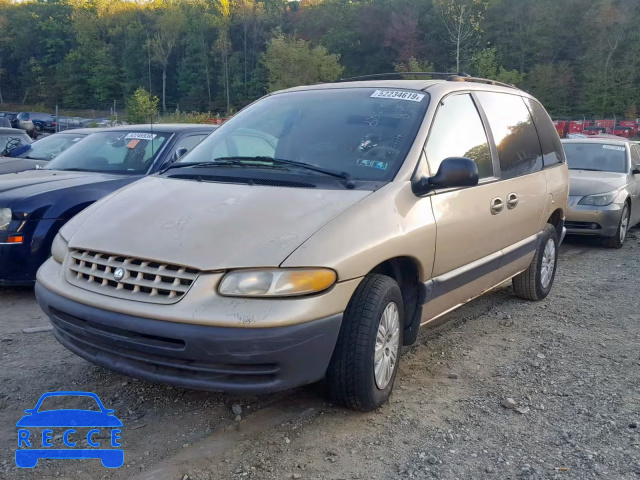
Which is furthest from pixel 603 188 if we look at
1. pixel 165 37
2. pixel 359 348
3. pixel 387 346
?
pixel 165 37

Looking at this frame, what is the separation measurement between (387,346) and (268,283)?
890mm

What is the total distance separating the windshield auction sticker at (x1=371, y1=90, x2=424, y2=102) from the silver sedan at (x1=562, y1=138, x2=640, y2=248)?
4.52 m

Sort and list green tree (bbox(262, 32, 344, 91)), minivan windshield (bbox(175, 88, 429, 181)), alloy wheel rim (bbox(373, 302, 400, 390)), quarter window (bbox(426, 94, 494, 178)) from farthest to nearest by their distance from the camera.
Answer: green tree (bbox(262, 32, 344, 91)), quarter window (bbox(426, 94, 494, 178)), minivan windshield (bbox(175, 88, 429, 181)), alloy wheel rim (bbox(373, 302, 400, 390))

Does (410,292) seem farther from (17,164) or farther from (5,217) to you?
(17,164)

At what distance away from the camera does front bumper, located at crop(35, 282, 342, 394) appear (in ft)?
8.74

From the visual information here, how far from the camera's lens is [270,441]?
301cm

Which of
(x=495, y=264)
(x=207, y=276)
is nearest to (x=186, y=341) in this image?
(x=207, y=276)

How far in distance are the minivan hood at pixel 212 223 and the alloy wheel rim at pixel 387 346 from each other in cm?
63

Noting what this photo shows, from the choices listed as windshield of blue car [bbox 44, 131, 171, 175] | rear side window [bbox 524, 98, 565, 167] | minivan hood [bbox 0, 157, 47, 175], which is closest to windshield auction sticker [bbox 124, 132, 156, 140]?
windshield of blue car [bbox 44, 131, 171, 175]

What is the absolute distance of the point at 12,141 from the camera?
9.77 meters

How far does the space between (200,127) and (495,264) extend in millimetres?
3849

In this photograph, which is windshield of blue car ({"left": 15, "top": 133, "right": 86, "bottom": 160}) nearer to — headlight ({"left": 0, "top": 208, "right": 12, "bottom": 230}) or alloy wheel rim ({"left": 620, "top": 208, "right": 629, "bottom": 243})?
headlight ({"left": 0, "top": 208, "right": 12, "bottom": 230})

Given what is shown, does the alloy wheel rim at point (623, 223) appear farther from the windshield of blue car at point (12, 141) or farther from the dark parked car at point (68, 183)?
the windshield of blue car at point (12, 141)

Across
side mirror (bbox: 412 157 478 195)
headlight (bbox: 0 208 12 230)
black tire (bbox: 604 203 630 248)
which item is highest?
side mirror (bbox: 412 157 478 195)
